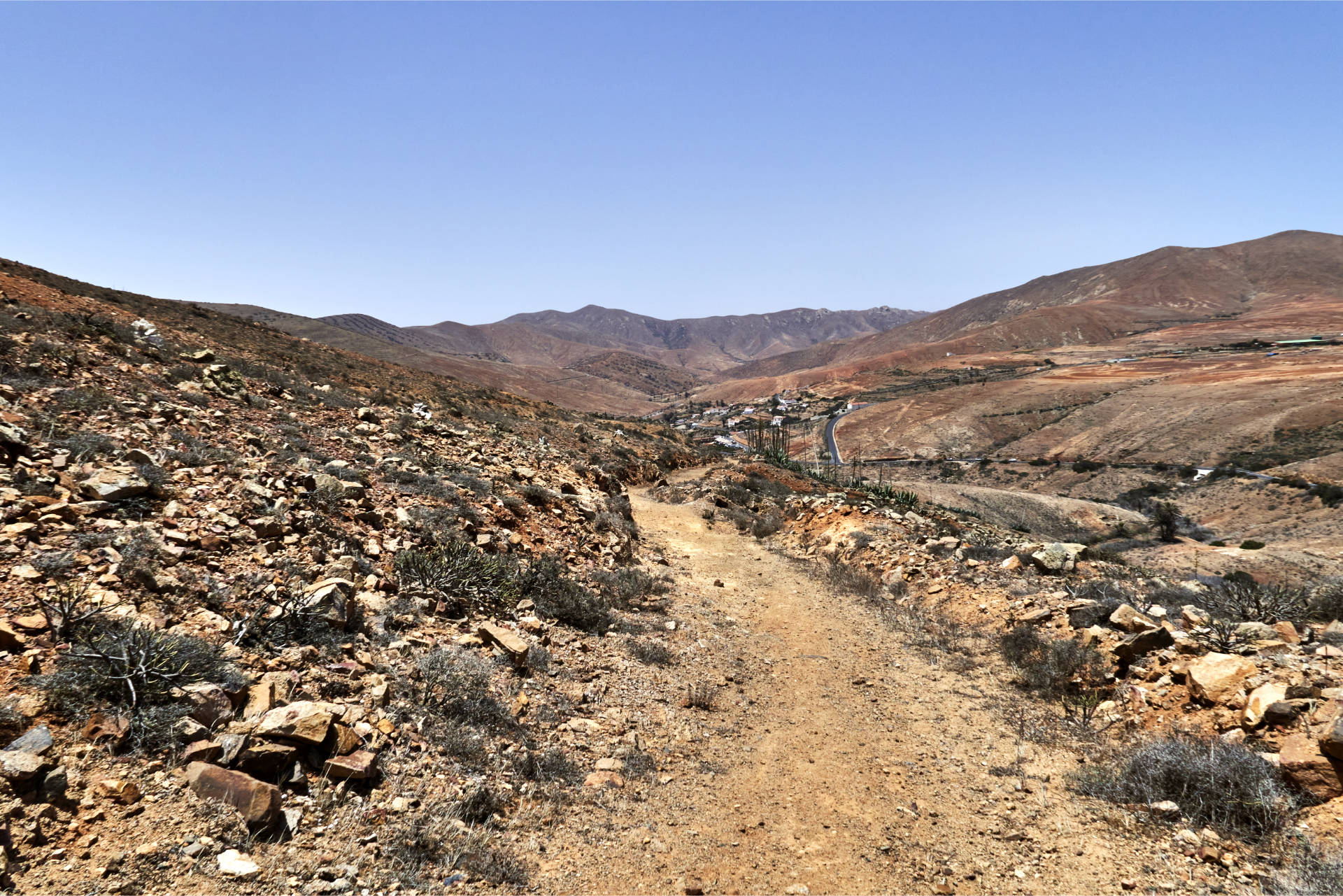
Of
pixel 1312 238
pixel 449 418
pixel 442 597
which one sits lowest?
pixel 442 597

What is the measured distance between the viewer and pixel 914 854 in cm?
434

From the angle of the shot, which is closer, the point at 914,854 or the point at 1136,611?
the point at 914,854

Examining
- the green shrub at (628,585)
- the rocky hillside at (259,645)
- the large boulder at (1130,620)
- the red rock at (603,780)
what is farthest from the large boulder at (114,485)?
the large boulder at (1130,620)

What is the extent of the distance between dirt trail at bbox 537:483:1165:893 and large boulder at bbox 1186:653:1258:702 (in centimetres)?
149

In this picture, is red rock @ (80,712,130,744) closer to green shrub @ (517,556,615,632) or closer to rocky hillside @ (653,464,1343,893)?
green shrub @ (517,556,615,632)

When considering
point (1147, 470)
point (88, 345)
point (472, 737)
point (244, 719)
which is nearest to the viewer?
point (244, 719)

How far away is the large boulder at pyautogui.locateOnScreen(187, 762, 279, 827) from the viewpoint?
10.6 feet

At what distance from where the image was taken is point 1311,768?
4.21 m

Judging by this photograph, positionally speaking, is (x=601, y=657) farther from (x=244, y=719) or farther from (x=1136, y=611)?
(x=1136, y=611)

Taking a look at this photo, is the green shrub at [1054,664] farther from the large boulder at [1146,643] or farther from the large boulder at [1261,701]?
the large boulder at [1261,701]

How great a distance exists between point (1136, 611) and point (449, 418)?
58.7ft

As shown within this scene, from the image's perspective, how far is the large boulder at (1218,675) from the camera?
554 cm

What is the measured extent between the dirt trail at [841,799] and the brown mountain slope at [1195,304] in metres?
140

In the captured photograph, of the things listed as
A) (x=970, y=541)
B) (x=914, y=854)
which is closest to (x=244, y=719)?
(x=914, y=854)
